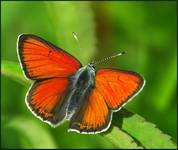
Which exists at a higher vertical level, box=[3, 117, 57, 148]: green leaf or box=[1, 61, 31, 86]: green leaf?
box=[1, 61, 31, 86]: green leaf

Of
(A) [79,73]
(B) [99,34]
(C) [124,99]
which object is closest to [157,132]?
(C) [124,99]

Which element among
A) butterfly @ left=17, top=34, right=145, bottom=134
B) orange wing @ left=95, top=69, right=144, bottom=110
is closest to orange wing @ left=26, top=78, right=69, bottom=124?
butterfly @ left=17, top=34, right=145, bottom=134

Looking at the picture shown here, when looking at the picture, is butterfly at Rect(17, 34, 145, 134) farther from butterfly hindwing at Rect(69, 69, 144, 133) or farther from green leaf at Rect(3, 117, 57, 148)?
green leaf at Rect(3, 117, 57, 148)

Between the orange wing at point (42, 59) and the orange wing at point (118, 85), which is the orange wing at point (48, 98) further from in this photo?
the orange wing at point (118, 85)

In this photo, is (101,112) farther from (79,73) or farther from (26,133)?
(26,133)

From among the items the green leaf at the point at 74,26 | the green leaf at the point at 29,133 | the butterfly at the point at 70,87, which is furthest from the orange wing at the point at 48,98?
the green leaf at the point at 74,26

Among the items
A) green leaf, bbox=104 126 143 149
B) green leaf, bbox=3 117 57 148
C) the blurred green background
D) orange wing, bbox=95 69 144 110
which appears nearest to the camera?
green leaf, bbox=104 126 143 149

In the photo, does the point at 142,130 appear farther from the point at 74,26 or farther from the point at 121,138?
the point at 74,26
